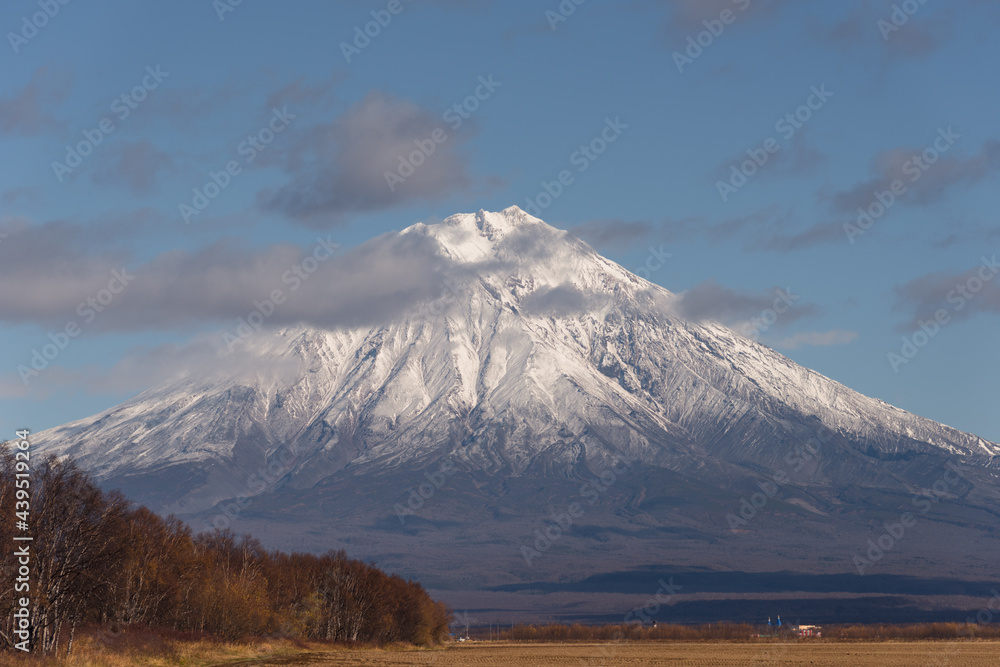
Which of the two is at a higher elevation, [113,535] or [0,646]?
[113,535]

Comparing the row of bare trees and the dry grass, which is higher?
the row of bare trees

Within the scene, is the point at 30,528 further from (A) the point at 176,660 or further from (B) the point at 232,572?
(B) the point at 232,572

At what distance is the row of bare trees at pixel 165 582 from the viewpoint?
52344 millimetres

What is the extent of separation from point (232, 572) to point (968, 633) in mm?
146012

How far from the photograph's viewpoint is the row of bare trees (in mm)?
52344

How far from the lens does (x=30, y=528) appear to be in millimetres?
51500

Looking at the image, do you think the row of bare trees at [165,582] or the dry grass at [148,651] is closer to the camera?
the dry grass at [148,651]

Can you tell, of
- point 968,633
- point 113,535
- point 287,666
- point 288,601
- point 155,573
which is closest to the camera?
point 113,535

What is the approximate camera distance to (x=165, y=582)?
75812 millimetres

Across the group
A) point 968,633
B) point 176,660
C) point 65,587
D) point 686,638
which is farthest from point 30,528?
point 968,633

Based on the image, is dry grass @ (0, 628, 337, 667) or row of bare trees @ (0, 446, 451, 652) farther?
row of bare trees @ (0, 446, 451, 652)

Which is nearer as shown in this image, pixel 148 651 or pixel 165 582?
pixel 148 651

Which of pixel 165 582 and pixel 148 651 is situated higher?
pixel 165 582

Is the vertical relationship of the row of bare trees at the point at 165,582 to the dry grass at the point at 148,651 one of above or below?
above
